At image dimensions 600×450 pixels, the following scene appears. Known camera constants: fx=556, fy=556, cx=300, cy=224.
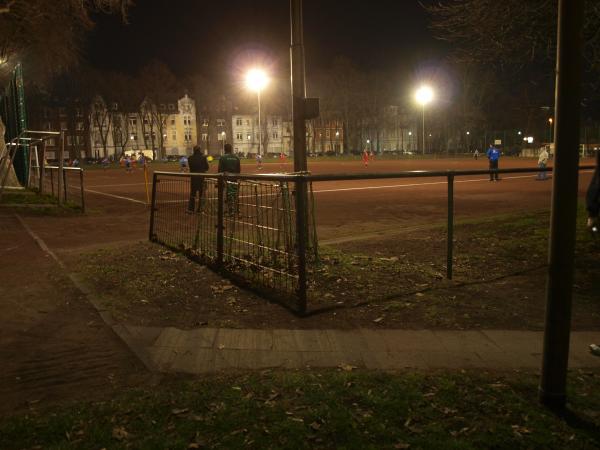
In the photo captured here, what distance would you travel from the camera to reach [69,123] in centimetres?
9081

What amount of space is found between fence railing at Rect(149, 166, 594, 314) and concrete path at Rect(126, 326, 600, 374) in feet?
2.63

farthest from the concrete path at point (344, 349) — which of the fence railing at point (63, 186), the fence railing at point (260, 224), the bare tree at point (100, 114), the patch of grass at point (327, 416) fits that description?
the bare tree at point (100, 114)

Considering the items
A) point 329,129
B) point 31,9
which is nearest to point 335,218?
point 31,9

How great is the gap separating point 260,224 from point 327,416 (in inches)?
142

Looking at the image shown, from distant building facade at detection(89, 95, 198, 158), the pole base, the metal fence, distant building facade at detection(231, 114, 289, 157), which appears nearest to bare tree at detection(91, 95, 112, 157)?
distant building facade at detection(89, 95, 198, 158)

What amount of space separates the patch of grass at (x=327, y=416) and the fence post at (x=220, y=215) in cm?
363

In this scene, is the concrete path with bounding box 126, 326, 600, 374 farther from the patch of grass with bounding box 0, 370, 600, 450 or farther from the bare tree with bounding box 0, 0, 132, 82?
the bare tree with bounding box 0, 0, 132, 82

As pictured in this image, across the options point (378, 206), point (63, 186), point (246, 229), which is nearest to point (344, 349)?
point (246, 229)

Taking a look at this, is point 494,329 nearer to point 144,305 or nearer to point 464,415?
point 464,415

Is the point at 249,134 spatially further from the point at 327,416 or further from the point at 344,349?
the point at 327,416

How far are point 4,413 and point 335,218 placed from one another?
11.5 metres

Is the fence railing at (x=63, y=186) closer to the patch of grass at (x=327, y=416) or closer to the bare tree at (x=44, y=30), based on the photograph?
the bare tree at (x=44, y=30)

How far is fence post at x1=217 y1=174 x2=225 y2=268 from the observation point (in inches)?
297

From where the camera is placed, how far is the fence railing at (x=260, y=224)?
6.11 metres
